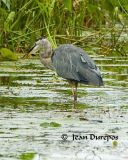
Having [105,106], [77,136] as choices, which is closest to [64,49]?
[105,106]

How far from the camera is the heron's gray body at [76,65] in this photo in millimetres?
9180

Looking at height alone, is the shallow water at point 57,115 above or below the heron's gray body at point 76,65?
below

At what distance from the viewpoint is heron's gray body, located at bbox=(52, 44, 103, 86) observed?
9.18m

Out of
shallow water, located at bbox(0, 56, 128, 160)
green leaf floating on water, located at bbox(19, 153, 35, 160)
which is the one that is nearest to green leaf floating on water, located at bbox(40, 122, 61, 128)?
shallow water, located at bbox(0, 56, 128, 160)

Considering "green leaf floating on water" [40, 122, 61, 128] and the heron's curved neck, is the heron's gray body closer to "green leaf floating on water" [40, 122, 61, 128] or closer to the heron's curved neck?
the heron's curved neck

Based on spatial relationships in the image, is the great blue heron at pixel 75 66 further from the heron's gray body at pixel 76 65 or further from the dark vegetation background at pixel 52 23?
the dark vegetation background at pixel 52 23

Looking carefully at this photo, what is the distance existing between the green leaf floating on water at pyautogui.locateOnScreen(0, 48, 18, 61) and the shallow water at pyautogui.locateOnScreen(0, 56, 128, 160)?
0.45ft

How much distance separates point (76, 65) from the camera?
374 inches

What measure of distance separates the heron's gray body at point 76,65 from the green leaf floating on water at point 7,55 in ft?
8.31

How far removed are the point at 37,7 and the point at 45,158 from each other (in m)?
7.14

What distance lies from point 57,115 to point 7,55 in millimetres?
4362

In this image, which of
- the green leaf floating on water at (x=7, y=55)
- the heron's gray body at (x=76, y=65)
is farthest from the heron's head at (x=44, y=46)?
the green leaf floating on water at (x=7, y=55)

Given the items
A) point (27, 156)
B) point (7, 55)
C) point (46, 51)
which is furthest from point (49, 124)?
point (7, 55)

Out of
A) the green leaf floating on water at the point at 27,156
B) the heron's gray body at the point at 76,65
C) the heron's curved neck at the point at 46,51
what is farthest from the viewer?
the heron's curved neck at the point at 46,51
